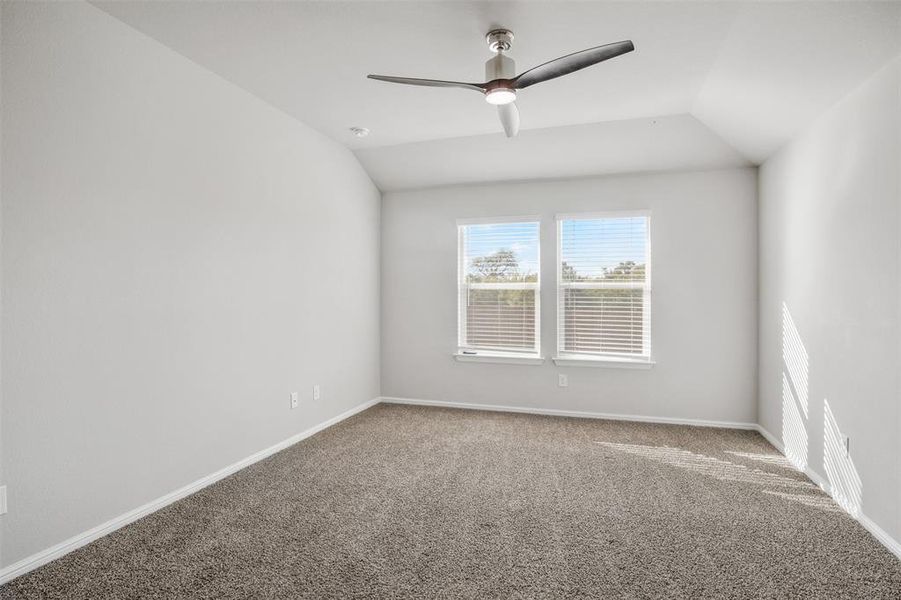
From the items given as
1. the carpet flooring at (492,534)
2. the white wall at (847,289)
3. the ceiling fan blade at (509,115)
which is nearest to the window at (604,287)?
the white wall at (847,289)

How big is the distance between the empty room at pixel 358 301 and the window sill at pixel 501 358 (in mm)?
219

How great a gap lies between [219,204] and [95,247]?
87 centimetres

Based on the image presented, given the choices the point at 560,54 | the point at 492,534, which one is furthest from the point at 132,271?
the point at 560,54

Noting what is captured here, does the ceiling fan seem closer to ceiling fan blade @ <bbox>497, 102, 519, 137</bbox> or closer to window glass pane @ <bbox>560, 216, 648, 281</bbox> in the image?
ceiling fan blade @ <bbox>497, 102, 519, 137</bbox>

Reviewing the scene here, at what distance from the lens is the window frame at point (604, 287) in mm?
4434

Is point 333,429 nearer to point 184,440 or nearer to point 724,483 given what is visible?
point 184,440

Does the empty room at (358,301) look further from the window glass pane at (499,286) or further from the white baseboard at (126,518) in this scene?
the window glass pane at (499,286)

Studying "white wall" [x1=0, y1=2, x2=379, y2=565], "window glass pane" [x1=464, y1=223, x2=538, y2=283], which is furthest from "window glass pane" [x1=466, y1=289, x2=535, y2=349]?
"white wall" [x1=0, y1=2, x2=379, y2=565]

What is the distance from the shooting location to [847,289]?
2.66 meters

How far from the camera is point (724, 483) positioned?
2.96 m

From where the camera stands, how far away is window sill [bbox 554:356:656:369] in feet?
14.5

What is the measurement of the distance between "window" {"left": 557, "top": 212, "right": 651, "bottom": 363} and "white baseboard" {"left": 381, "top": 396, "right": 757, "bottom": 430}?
0.56 m

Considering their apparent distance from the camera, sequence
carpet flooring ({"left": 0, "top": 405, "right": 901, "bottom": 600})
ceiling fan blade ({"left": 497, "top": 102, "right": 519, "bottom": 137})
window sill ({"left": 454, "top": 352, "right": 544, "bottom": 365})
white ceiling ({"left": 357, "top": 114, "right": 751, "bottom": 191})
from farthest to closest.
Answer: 1. window sill ({"left": 454, "top": 352, "right": 544, "bottom": 365})
2. white ceiling ({"left": 357, "top": 114, "right": 751, "bottom": 191})
3. ceiling fan blade ({"left": 497, "top": 102, "right": 519, "bottom": 137})
4. carpet flooring ({"left": 0, "top": 405, "right": 901, "bottom": 600})

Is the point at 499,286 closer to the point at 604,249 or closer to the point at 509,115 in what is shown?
the point at 604,249
